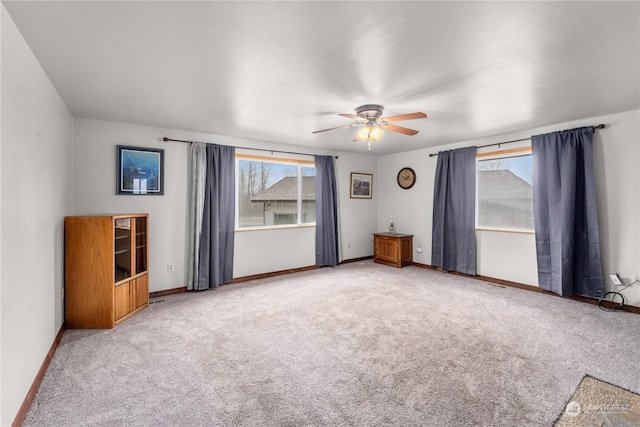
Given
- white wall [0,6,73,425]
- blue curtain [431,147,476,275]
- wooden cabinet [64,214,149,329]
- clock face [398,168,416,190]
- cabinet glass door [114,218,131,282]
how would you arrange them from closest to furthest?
white wall [0,6,73,425] → wooden cabinet [64,214,149,329] → cabinet glass door [114,218,131,282] → blue curtain [431,147,476,275] → clock face [398,168,416,190]

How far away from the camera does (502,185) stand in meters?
4.81

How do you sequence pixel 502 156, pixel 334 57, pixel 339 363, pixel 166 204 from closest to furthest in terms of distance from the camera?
pixel 334 57 → pixel 339 363 → pixel 166 204 → pixel 502 156

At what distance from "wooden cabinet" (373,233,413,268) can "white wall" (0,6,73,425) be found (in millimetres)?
4945

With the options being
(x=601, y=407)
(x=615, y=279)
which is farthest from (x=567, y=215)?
(x=601, y=407)

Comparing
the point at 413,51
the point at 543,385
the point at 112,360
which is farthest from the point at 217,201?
the point at 543,385

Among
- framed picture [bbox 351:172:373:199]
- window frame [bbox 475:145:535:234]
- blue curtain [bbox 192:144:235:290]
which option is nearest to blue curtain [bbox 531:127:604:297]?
window frame [bbox 475:145:535:234]

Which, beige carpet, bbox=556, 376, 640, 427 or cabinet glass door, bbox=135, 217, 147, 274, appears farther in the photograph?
cabinet glass door, bbox=135, 217, 147, 274

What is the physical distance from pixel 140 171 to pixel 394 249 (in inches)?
175

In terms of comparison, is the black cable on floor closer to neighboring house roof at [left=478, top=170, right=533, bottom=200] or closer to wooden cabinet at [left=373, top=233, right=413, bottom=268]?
neighboring house roof at [left=478, top=170, right=533, bottom=200]

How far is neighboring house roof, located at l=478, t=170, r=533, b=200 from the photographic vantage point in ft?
15.0

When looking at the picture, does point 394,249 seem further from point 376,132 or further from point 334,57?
point 334,57

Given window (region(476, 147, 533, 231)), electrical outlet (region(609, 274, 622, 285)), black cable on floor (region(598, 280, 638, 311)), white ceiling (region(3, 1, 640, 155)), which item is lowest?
black cable on floor (region(598, 280, 638, 311))

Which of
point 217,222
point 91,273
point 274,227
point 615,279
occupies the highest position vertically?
point 217,222

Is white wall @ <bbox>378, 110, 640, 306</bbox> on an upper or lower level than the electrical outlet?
upper
